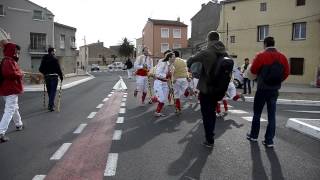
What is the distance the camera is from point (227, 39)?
40781 millimetres

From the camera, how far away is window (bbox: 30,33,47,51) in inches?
1998

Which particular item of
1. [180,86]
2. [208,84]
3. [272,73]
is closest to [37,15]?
[180,86]

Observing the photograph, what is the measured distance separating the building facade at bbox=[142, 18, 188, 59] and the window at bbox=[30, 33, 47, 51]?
92.4ft

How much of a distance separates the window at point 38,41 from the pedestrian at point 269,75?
46930 millimetres

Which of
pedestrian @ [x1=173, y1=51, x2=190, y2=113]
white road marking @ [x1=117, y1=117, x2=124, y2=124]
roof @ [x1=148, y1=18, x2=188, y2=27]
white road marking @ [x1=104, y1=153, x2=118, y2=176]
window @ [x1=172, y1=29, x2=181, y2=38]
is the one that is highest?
roof @ [x1=148, y1=18, x2=188, y2=27]

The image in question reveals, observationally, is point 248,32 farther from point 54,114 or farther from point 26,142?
point 26,142

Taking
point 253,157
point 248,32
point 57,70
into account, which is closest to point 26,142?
point 253,157

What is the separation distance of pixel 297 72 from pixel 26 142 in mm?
30089

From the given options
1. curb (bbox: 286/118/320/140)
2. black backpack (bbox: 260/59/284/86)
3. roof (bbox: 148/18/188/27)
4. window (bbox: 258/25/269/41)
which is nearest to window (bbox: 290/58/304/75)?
window (bbox: 258/25/269/41)

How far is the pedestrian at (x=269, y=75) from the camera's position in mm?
7141

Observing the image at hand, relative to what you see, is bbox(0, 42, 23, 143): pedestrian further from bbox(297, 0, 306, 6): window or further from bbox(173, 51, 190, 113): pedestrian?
bbox(297, 0, 306, 6): window

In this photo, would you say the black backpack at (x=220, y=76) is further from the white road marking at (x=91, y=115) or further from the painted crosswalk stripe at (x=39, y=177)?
the white road marking at (x=91, y=115)

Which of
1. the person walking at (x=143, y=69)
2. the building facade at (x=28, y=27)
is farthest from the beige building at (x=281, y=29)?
the building facade at (x=28, y=27)

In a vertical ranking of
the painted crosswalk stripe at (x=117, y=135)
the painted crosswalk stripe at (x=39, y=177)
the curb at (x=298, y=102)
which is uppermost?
the painted crosswalk stripe at (x=117, y=135)
